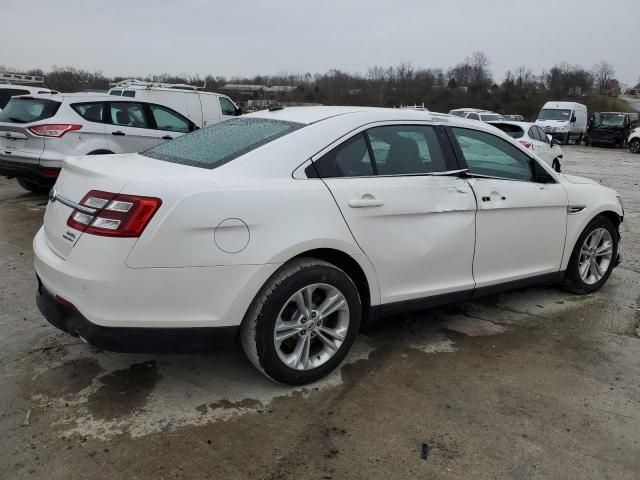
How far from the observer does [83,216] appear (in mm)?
2764

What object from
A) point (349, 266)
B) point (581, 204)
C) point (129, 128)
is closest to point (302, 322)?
point (349, 266)

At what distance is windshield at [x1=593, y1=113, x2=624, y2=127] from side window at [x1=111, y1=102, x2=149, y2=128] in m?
27.9

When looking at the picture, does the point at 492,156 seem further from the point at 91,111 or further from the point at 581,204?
the point at 91,111

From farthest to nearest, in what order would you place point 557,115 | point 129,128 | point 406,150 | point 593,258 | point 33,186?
point 557,115 → point 33,186 → point 129,128 → point 593,258 → point 406,150

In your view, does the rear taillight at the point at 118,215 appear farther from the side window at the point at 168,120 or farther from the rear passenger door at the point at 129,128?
the side window at the point at 168,120

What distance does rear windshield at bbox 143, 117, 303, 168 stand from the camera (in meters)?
3.14

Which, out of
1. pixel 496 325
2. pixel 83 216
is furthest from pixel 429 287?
pixel 83 216

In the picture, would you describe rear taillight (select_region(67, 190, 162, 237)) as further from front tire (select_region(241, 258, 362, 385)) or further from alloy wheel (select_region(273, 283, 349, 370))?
alloy wheel (select_region(273, 283, 349, 370))

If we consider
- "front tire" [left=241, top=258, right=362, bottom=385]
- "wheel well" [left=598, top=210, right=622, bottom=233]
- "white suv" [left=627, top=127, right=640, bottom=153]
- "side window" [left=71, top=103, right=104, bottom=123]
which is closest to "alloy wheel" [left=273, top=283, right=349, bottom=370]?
"front tire" [left=241, top=258, right=362, bottom=385]

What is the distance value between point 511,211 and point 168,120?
6.74 metres

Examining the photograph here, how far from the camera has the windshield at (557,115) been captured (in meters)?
30.4

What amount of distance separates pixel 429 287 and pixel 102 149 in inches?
243

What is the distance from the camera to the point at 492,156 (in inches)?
162

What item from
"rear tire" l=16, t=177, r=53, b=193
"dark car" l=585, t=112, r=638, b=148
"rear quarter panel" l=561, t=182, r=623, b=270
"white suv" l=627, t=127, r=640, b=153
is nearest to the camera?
"rear quarter panel" l=561, t=182, r=623, b=270
